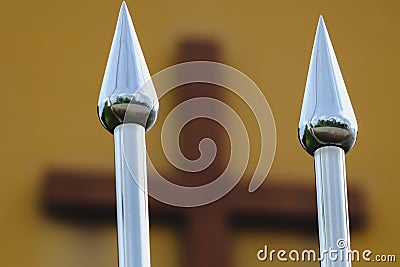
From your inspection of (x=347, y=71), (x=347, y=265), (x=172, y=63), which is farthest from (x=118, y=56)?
(x=347, y=71)

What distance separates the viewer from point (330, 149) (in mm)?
645

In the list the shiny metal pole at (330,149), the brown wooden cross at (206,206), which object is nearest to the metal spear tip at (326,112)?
the shiny metal pole at (330,149)

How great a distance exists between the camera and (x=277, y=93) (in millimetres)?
1985

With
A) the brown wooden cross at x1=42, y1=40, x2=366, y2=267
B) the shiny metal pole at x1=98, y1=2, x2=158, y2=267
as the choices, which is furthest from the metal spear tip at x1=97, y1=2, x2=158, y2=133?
the brown wooden cross at x1=42, y1=40, x2=366, y2=267

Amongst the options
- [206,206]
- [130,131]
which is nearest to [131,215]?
[130,131]

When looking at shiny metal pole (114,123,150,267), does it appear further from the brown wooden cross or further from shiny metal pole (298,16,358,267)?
the brown wooden cross

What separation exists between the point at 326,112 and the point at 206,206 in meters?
1.20

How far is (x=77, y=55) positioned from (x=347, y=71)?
461 millimetres

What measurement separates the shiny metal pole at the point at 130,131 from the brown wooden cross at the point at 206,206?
3.75 feet

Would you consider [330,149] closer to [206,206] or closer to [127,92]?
[127,92]

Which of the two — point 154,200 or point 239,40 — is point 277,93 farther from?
point 154,200

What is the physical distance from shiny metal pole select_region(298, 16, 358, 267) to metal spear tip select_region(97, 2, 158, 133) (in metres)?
0.09

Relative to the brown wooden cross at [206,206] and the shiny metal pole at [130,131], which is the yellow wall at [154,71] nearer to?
the brown wooden cross at [206,206]

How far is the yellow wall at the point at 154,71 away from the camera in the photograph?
5.91ft
